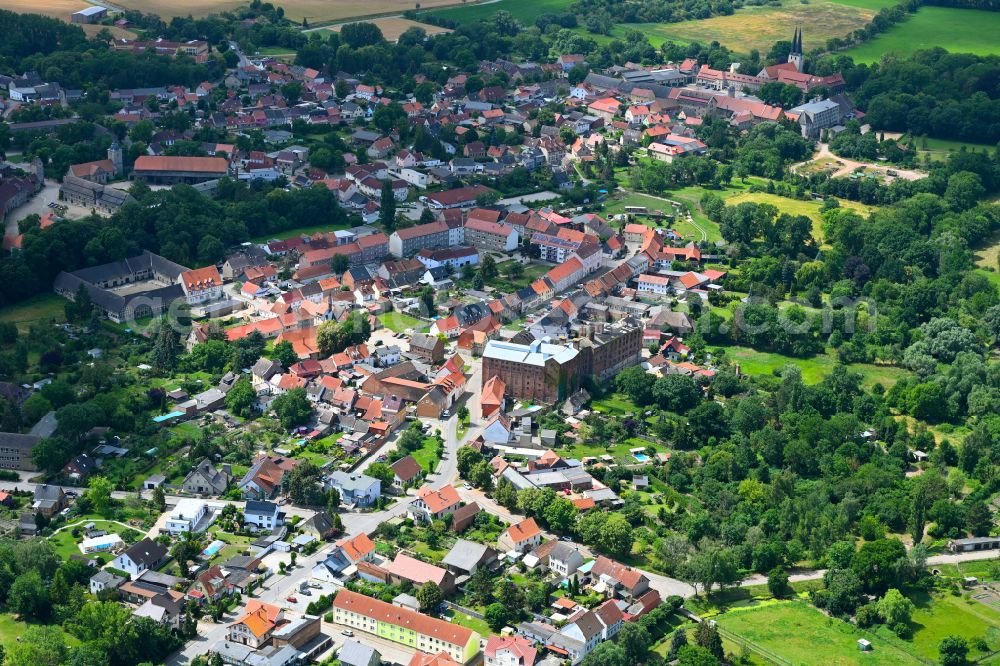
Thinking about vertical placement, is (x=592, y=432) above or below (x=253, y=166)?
below

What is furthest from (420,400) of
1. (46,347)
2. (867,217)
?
(867,217)

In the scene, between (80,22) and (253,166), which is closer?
(253,166)

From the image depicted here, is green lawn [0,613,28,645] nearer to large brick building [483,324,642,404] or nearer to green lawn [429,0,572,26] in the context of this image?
large brick building [483,324,642,404]

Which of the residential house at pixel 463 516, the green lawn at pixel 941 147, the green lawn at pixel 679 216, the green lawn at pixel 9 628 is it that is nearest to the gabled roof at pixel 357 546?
the residential house at pixel 463 516

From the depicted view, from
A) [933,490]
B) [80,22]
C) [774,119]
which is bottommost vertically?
[933,490]

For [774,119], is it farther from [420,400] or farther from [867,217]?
[420,400]

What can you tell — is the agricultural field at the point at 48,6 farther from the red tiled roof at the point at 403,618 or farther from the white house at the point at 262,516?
the red tiled roof at the point at 403,618

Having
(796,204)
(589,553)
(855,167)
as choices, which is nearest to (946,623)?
(589,553)
